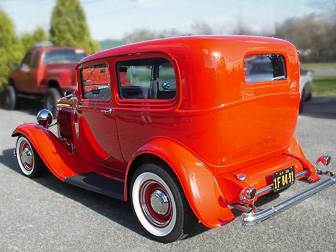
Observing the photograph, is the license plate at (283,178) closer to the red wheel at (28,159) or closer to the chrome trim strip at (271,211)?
the chrome trim strip at (271,211)

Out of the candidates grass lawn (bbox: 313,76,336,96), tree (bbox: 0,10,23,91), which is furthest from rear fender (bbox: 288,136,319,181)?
tree (bbox: 0,10,23,91)

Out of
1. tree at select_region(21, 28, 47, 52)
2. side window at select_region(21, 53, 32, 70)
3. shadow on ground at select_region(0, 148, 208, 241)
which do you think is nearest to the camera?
shadow on ground at select_region(0, 148, 208, 241)

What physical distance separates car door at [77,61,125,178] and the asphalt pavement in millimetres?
464

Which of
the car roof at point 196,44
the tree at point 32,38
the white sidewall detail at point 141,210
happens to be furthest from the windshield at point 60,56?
the white sidewall detail at point 141,210

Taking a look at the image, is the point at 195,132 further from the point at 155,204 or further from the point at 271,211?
the point at 271,211

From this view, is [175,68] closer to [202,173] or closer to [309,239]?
[202,173]

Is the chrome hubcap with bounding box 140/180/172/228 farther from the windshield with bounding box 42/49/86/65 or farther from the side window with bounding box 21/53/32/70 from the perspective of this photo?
the side window with bounding box 21/53/32/70

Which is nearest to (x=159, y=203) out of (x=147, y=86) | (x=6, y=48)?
(x=147, y=86)

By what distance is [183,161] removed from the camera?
109 inches

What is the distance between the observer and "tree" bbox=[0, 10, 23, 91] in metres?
13.0

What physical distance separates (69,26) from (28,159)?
15.1 m

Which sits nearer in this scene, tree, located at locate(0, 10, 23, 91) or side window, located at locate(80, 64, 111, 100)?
side window, located at locate(80, 64, 111, 100)

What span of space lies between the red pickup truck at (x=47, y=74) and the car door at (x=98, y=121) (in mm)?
5375

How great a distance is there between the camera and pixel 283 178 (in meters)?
3.07
